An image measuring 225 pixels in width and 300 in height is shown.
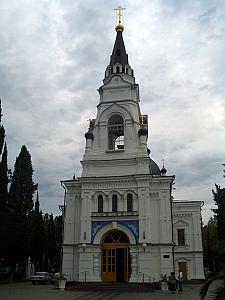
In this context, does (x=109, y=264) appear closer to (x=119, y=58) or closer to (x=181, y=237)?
(x=181, y=237)

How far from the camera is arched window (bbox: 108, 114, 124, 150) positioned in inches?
1534

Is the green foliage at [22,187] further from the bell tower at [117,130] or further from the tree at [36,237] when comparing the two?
the bell tower at [117,130]

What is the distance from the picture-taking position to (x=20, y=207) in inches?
1574

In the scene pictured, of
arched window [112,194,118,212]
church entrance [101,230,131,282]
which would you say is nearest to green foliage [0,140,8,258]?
church entrance [101,230,131,282]

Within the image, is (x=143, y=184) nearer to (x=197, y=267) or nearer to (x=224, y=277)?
(x=197, y=267)

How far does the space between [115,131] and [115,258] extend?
1270cm

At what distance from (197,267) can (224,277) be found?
31827mm

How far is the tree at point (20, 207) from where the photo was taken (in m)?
38.1

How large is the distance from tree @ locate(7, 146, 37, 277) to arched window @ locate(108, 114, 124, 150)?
397 inches

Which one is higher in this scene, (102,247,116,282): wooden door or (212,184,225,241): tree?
(212,184,225,241): tree

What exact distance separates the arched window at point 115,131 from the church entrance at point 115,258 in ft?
30.6

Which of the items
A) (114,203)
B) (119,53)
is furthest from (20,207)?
(119,53)

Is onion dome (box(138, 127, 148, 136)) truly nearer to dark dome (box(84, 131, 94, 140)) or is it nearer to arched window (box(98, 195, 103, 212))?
dark dome (box(84, 131, 94, 140))

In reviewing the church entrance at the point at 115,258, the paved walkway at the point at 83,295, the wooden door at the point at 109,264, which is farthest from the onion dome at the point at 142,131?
the paved walkway at the point at 83,295
